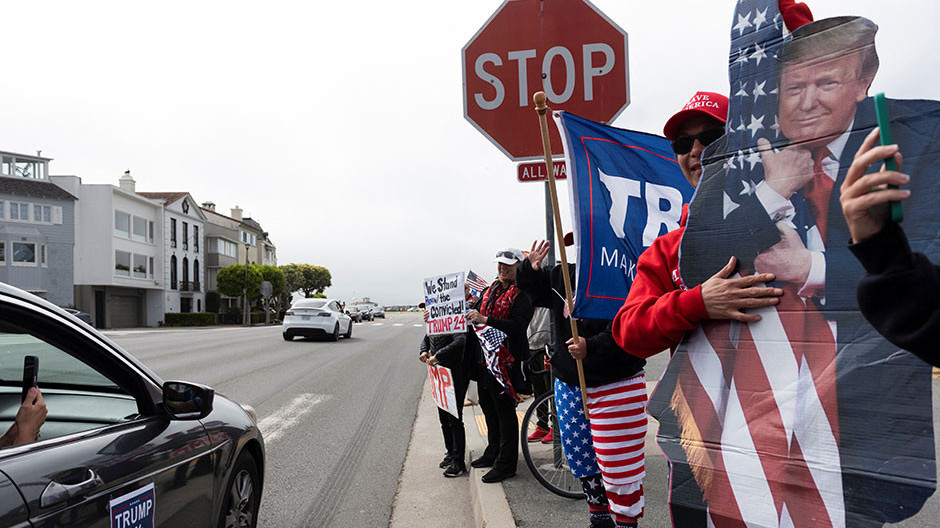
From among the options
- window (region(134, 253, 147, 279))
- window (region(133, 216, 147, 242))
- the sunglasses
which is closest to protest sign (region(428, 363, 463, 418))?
the sunglasses

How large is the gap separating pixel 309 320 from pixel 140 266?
36771 millimetres

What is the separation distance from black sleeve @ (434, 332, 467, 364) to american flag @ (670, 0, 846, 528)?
362cm

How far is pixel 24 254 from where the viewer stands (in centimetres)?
4209

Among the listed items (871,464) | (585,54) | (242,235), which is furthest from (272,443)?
(242,235)

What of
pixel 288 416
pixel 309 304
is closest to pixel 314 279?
pixel 309 304

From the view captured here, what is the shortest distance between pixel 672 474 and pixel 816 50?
1.19 metres

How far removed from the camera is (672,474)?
5.72ft

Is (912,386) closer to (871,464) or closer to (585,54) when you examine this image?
(871,464)

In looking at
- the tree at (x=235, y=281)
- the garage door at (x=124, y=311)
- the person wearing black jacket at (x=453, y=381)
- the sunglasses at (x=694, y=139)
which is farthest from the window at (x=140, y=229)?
the sunglasses at (x=694, y=139)

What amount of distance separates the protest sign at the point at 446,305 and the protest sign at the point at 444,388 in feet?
1.16

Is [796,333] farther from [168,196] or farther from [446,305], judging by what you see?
[168,196]

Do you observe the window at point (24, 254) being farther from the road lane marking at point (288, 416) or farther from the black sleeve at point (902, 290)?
the black sleeve at point (902, 290)

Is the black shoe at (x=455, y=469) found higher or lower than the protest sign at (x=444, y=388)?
lower

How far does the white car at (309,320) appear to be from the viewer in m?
22.3
